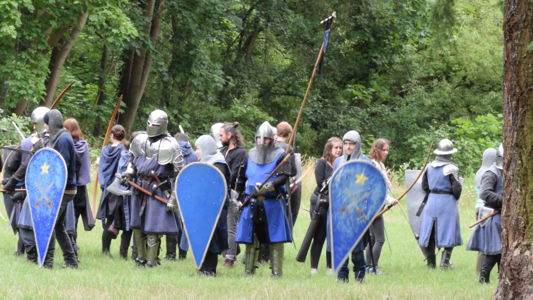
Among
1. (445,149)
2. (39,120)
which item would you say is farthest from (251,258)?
(39,120)

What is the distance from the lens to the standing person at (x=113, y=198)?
8.68 m

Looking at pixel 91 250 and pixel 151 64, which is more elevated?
pixel 151 64

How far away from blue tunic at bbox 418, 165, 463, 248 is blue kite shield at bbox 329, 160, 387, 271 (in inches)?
95.0

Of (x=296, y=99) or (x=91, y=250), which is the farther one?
(x=296, y=99)

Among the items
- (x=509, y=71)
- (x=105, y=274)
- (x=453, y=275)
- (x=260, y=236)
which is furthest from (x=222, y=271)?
(x=509, y=71)

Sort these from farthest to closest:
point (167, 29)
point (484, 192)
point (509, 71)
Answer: point (167, 29), point (484, 192), point (509, 71)

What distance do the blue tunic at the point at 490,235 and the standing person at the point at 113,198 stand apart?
3829 millimetres

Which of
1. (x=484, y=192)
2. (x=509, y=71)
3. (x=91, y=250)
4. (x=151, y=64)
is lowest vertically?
(x=91, y=250)

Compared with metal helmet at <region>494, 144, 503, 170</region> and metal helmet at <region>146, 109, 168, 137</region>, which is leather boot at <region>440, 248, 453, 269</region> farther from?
metal helmet at <region>146, 109, 168, 137</region>

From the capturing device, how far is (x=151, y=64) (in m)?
20.4

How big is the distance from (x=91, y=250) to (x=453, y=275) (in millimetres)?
4395

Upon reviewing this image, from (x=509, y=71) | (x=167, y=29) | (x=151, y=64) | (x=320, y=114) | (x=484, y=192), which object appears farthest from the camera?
(x=320, y=114)

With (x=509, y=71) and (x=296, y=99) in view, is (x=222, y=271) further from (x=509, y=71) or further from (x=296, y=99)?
(x=296, y=99)

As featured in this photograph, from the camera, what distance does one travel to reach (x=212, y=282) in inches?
268
